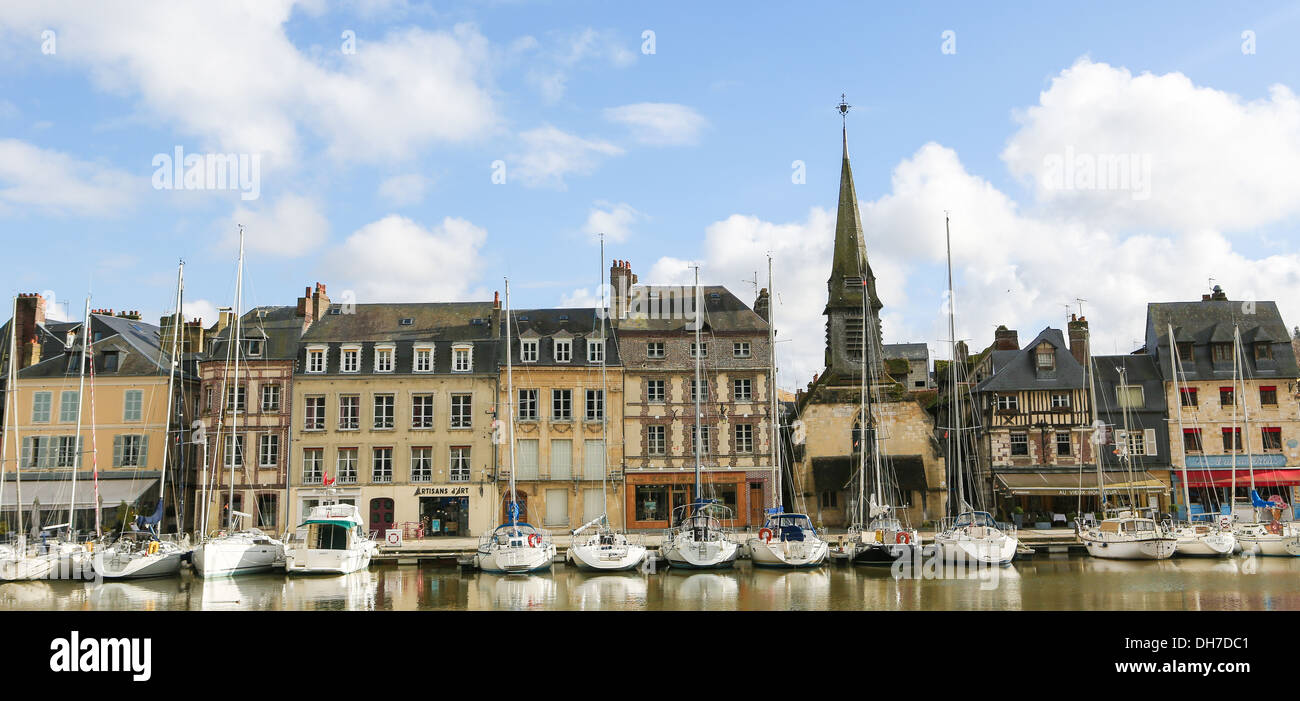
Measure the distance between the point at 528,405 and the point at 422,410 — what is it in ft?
14.9

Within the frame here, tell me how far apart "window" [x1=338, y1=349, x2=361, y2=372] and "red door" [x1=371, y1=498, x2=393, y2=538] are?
228 inches

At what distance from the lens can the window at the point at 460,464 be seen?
41750 mm

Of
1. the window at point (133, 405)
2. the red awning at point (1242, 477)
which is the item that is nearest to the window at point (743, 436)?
the red awning at point (1242, 477)

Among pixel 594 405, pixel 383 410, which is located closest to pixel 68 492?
pixel 383 410

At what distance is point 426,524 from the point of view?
136 feet

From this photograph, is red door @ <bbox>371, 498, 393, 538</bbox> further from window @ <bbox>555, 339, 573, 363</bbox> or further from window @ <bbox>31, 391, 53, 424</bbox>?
window @ <bbox>31, 391, 53, 424</bbox>

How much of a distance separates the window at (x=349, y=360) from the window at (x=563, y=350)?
860cm

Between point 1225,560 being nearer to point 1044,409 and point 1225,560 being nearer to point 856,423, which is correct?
point 1044,409

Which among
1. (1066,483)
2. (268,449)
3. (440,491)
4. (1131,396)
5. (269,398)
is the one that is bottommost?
(1066,483)

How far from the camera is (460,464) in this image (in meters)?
41.9

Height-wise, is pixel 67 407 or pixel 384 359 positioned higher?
pixel 384 359

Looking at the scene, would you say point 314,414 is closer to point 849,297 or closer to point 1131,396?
point 849,297

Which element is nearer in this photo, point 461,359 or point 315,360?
point 315,360
